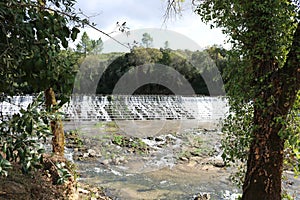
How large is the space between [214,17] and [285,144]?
146cm

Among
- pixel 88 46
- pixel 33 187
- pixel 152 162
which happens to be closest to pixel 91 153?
pixel 152 162

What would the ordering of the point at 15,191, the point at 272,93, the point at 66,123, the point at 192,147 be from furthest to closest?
the point at 66,123, the point at 192,147, the point at 272,93, the point at 15,191

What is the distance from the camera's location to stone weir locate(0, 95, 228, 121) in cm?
1270

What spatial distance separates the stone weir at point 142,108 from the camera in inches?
500

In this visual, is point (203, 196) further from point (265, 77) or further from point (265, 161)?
point (265, 77)

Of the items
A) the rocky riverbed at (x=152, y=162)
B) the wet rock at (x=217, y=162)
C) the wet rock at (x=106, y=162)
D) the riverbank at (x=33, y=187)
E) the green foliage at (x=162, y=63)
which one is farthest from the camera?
the green foliage at (x=162, y=63)

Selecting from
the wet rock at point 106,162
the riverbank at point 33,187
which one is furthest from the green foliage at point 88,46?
the wet rock at point 106,162

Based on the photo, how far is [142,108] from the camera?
14.0m

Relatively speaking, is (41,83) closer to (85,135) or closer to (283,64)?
(283,64)

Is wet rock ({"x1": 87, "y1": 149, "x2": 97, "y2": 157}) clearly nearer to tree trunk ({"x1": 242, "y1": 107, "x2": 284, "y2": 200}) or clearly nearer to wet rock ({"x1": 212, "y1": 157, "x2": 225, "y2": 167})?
wet rock ({"x1": 212, "y1": 157, "x2": 225, "y2": 167})

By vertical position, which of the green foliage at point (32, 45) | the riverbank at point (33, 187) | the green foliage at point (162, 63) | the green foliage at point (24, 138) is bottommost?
the riverbank at point (33, 187)

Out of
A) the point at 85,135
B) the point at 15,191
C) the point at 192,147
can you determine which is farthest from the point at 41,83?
the point at 85,135

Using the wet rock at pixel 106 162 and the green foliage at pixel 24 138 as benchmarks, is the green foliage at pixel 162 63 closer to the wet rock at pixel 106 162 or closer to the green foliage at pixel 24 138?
the wet rock at pixel 106 162

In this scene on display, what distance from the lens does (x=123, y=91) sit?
18297 mm
